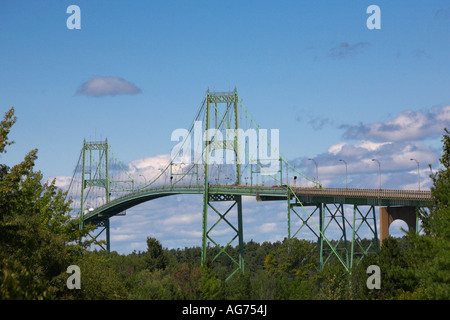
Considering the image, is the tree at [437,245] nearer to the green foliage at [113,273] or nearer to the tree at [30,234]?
the green foliage at [113,273]

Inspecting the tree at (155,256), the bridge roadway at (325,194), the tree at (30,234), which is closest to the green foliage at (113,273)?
the tree at (30,234)

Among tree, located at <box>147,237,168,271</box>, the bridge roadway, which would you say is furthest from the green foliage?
tree, located at <box>147,237,168,271</box>

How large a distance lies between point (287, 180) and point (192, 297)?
26551 mm

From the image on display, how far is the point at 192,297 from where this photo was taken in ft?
208

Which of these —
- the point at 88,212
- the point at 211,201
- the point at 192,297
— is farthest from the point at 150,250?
the point at 192,297

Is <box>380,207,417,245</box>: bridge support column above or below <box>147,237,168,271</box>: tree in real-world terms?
above

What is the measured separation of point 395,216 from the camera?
76000 millimetres

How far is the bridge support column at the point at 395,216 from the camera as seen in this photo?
74.3m

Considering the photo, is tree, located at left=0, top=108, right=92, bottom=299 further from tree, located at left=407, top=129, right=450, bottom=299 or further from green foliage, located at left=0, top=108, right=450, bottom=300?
tree, located at left=407, top=129, right=450, bottom=299

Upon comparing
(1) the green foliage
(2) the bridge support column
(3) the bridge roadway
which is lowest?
(1) the green foliage

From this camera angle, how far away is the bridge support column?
2926 inches

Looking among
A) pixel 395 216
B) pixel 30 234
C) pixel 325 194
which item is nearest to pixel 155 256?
pixel 325 194
